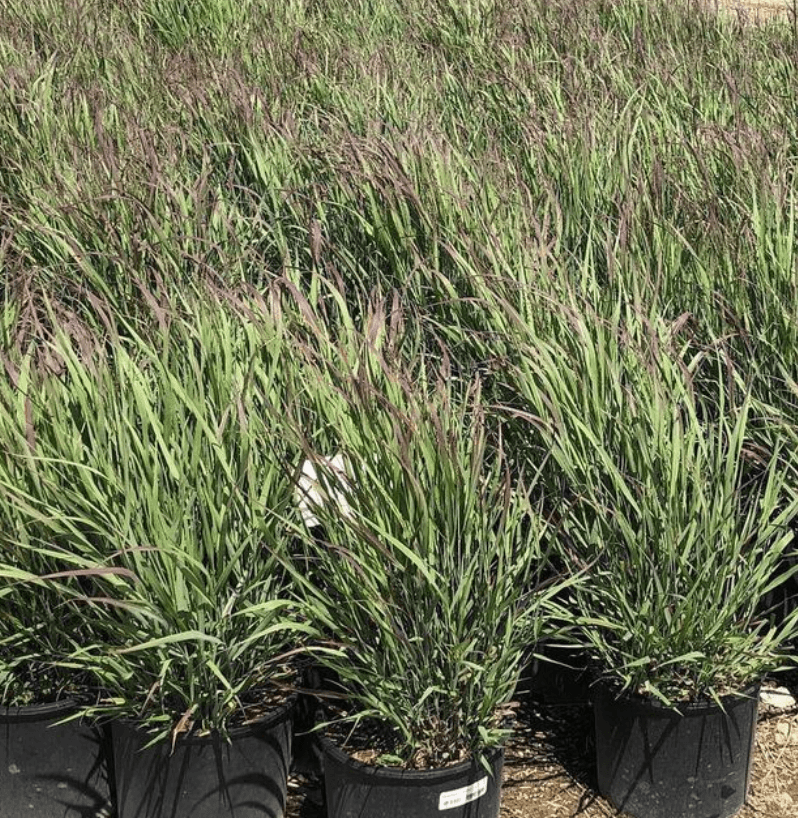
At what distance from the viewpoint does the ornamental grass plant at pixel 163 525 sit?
6.47ft

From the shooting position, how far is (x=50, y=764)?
2.19m

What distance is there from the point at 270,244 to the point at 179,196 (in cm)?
25

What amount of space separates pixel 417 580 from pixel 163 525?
0.39 metres

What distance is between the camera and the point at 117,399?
2.24m

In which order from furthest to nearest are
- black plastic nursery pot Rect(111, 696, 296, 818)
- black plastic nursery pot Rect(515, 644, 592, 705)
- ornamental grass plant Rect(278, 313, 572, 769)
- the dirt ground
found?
black plastic nursery pot Rect(515, 644, 592, 705)
the dirt ground
black plastic nursery pot Rect(111, 696, 296, 818)
ornamental grass plant Rect(278, 313, 572, 769)

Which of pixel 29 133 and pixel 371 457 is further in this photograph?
pixel 29 133

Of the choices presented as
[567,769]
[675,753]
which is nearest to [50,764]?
[567,769]

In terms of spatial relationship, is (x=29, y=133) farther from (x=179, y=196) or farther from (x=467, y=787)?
(x=467, y=787)

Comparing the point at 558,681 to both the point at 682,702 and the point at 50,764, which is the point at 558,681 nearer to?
the point at 682,702

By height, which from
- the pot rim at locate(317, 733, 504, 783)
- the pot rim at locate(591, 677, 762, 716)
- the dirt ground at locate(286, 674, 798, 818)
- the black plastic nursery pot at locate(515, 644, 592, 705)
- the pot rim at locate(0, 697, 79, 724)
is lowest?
the dirt ground at locate(286, 674, 798, 818)

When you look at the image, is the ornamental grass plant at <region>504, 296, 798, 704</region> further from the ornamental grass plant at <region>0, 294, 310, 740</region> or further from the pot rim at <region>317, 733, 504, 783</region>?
the ornamental grass plant at <region>0, 294, 310, 740</region>

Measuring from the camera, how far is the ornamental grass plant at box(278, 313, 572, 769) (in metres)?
1.95

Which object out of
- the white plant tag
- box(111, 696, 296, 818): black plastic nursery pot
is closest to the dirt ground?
box(111, 696, 296, 818): black plastic nursery pot

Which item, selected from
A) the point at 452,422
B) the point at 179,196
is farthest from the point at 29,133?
the point at 452,422
